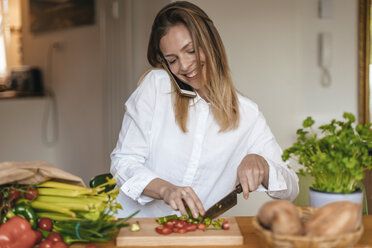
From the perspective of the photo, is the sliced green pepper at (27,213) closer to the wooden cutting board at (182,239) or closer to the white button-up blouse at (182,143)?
the wooden cutting board at (182,239)

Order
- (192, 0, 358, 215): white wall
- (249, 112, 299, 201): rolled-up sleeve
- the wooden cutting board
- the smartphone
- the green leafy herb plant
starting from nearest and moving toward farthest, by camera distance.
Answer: the green leafy herb plant
the wooden cutting board
(249, 112, 299, 201): rolled-up sleeve
the smartphone
(192, 0, 358, 215): white wall

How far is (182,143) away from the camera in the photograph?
201cm

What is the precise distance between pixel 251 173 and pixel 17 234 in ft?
2.65

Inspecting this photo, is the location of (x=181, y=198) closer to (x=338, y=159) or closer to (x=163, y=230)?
(x=163, y=230)

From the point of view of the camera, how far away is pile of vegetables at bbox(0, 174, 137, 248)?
1.28 metres

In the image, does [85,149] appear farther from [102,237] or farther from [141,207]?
[102,237]

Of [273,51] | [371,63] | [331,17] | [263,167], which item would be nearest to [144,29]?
[273,51]

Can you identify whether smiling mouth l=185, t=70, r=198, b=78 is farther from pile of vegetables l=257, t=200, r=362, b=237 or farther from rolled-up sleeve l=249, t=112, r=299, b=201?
pile of vegetables l=257, t=200, r=362, b=237

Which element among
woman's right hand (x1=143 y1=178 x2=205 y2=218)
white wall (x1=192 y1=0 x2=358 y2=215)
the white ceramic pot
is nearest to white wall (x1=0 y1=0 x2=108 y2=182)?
white wall (x1=192 y1=0 x2=358 y2=215)

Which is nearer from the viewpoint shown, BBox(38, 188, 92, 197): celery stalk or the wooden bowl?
the wooden bowl

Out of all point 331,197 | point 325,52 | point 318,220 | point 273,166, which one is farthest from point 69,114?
point 318,220

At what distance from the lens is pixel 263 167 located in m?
1.69

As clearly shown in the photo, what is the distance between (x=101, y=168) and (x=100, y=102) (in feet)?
2.18

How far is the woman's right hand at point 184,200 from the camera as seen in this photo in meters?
1.48
